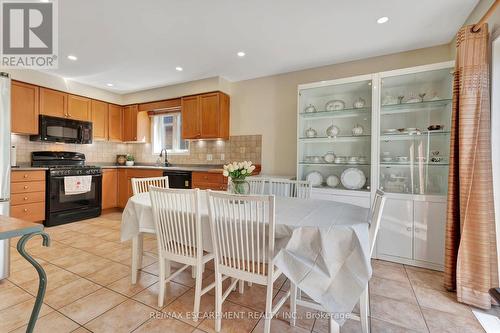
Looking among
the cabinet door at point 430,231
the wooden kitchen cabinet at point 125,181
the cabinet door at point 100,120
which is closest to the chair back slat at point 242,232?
the cabinet door at point 430,231

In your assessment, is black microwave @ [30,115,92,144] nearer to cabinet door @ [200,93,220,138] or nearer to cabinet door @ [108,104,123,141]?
cabinet door @ [108,104,123,141]

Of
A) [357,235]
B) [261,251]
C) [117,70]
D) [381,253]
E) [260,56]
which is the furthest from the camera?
[117,70]

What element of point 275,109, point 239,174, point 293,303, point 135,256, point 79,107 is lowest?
point 293,303

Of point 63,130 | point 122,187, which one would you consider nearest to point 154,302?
point 122,187

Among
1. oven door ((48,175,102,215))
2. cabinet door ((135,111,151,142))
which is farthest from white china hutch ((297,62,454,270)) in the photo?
oven door ((48,175,102,215))

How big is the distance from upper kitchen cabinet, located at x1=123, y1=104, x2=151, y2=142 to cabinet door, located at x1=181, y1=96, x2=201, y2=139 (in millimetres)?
1220

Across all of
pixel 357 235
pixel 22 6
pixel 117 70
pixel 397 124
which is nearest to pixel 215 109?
pixel 117 70

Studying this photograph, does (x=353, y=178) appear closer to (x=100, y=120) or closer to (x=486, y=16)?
(x=486, y=16)

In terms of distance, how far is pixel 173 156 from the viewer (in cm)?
462

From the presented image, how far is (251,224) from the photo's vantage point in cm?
129

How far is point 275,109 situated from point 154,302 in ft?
9.67

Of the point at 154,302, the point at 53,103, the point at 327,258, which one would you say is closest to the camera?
the point at 327,258

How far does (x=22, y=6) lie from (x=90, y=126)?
2.44 m

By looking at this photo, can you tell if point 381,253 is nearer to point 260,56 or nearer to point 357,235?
point 357,235
